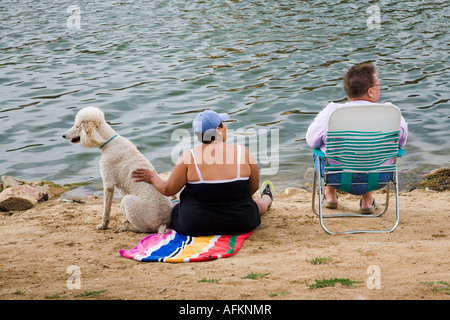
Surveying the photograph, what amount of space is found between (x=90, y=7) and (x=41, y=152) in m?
14.2

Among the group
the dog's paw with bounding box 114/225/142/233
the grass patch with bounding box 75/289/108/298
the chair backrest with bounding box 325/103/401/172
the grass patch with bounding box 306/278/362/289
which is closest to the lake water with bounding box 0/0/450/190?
the chair backrest with bounding box 325/103/401/172


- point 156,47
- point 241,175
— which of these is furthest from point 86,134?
point 156,47

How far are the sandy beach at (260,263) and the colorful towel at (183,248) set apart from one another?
0.10 meters

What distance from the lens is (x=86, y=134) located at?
225 inches

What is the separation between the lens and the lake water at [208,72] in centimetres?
1039

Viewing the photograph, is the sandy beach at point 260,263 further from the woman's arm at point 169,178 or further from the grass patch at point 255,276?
the woman's arm at point 169,178

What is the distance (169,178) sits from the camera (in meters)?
5.59

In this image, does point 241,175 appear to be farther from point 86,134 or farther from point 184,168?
point 86,134

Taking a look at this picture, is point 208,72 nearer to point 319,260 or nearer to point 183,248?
point 183,248

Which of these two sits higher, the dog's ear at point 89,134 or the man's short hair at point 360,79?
the man's short hair at point 360,79

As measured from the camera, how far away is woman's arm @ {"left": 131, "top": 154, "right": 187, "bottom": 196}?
551 cm

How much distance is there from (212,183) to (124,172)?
3.45 ft

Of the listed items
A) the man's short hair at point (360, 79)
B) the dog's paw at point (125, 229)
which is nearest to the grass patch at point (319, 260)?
the man's short hair at point (360, 79)

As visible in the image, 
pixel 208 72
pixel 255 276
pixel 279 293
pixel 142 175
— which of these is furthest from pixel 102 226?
pixel 208 72
